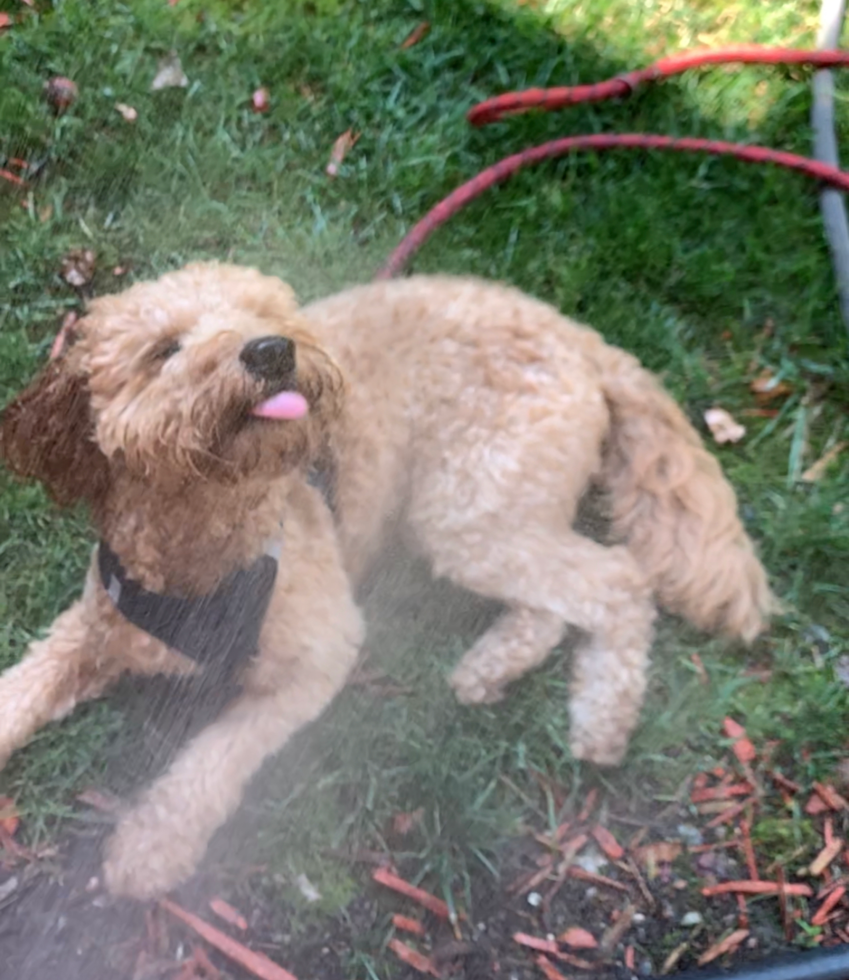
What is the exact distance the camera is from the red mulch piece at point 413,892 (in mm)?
1804

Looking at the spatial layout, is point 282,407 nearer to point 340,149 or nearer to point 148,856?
→ point 148,856

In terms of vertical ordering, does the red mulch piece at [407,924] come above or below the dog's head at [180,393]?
below

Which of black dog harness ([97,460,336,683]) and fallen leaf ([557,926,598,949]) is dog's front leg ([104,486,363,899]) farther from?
fallen leaf ([557,926,598,949])

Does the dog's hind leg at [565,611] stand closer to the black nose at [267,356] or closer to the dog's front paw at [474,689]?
the dog's front paw at [474,689]

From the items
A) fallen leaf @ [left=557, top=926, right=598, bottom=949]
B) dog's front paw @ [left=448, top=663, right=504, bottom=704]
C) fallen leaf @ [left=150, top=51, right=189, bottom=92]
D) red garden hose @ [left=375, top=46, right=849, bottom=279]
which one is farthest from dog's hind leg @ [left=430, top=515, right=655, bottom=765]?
fallen leaf @ [left=150, top=51, right=189, bottom=92]

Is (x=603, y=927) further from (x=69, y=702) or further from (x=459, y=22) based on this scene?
(x=459, y=22)

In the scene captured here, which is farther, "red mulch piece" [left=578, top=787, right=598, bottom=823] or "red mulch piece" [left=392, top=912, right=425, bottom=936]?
"red mulch piece" [left=578, top=787, right=598, bottom=823]

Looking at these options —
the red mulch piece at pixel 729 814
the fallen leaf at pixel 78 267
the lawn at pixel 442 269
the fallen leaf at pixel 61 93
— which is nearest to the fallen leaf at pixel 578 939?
the lawn at pixel 442 269

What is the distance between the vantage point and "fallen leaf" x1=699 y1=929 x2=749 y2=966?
179 cm

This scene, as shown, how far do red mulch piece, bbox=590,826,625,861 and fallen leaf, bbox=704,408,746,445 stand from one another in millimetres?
874

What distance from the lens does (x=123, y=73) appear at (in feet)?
7.72

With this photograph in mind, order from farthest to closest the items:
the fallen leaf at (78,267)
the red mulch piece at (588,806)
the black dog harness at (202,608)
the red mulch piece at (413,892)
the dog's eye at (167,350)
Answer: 1. the fallen leaf at (78,267)
2. the red mulch piece at (588,806)
3. the red mulch piece at (413,892)
4. the black dog harness at (202,608)
5. the dog's eye at (167,350)

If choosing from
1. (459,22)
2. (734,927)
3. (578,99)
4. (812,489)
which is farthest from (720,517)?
(459,22)

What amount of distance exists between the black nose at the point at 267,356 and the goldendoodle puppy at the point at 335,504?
0.13 feet
